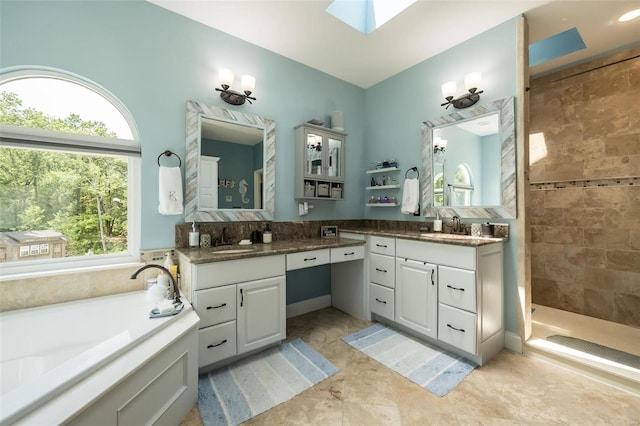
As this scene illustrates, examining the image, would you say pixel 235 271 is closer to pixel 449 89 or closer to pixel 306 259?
pixel 306 259

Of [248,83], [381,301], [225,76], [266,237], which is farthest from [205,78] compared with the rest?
[381,301]

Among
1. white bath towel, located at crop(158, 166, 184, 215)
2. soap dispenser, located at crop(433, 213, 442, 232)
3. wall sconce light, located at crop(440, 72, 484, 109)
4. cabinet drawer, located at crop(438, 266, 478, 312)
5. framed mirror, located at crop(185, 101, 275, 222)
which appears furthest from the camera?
soap dispenser, located at crop(433, 213, 442, 232)

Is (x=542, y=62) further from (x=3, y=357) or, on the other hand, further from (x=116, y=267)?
(x=3, y=357)

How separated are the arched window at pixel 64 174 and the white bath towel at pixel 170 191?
0.20 metres

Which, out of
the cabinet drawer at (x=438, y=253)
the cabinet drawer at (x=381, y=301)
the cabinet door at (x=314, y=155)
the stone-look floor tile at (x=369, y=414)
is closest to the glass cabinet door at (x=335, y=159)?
the cabinet door at (x=314, y=155)

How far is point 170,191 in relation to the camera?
6.85 feet

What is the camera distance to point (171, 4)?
2.12m

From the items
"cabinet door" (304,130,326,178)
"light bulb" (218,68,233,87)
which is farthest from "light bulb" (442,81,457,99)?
"light bulb" (218,68,233,87)

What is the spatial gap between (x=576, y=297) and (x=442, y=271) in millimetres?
2023

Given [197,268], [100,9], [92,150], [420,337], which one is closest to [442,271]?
[420,337]

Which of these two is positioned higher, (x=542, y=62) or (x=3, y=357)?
(x=542, y=62)

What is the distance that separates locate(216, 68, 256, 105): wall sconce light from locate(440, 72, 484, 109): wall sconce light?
1.90 m

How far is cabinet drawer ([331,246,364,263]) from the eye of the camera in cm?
249

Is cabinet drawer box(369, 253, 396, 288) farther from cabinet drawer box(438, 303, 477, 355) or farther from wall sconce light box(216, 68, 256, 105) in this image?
wall sconce light box(216, 68, 256, 105)
